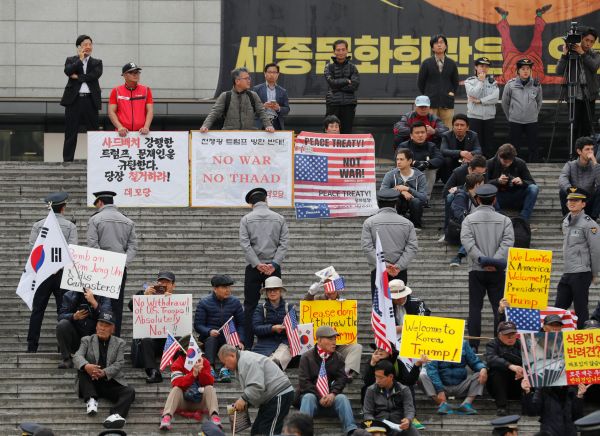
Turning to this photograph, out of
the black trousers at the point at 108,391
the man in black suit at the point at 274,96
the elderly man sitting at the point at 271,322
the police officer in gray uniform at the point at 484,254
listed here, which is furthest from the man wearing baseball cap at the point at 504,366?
the man in black suit at the point at 274,96

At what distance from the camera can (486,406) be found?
756 inches

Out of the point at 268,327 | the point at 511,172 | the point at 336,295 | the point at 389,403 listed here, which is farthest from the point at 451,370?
the point at 511,172

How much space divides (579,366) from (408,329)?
74.1 inches

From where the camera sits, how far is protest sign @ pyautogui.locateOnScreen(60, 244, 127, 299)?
19.8 meters

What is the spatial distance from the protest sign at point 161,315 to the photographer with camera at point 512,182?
196 inches

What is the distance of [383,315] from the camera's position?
61.8 ft

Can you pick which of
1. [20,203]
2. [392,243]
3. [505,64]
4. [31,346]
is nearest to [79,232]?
[20,203]

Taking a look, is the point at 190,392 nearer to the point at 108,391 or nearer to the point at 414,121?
the point at 108,391

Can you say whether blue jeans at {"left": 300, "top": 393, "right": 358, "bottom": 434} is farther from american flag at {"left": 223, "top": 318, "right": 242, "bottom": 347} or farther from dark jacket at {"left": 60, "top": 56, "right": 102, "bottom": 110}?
dark jacket at {"left": 60, "top": 56, "right": 102, "bottom": 110}

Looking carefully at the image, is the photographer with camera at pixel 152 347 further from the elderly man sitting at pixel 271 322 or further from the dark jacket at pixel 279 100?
the dark jacket at pixel 279 100

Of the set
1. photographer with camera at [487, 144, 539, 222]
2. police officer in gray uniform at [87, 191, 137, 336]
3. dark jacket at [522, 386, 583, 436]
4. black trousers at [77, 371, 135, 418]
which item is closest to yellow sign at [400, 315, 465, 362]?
dark jacket at [522, 386, 583, 436]

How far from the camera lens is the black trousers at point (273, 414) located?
58.5 ft

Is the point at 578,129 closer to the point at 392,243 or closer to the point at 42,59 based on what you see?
the point at 392,243

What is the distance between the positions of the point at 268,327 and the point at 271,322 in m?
0.14
